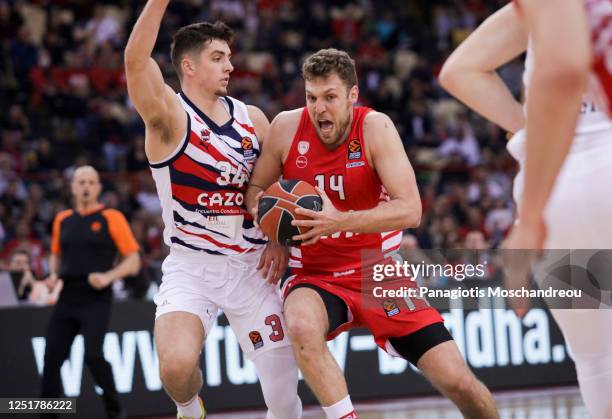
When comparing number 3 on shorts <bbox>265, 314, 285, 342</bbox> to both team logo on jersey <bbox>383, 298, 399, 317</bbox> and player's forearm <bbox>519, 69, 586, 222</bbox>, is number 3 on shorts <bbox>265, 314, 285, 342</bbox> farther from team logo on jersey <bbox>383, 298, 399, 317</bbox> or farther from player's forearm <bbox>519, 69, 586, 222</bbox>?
player's forearm <bbox>519, 69, 586, 222</bbox>

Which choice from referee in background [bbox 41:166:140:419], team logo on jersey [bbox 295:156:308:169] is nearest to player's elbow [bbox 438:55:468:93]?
team logo on jersey [bbox 295:156:308:169]

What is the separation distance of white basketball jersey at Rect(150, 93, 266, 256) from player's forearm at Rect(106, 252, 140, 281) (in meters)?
2.52

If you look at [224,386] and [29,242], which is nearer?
[224,386]

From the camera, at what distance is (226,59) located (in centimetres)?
567

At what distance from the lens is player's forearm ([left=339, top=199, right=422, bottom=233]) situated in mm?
4918

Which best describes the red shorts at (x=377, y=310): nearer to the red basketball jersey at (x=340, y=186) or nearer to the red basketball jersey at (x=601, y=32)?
the red basketball jersey at (x=340, y=186)

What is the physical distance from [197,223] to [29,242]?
7167 mm

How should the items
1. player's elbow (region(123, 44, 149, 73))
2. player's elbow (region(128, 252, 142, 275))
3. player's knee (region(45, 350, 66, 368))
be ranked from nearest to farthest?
player's elbow (region(123, 44, 149, 73)), player's knee (region(45, 350, 66, 368)), player's elbow (region(128, 252, 142, 275))

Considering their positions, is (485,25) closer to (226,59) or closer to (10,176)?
(226,59)

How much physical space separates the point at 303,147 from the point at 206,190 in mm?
624

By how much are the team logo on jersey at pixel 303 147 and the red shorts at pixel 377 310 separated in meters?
0.73

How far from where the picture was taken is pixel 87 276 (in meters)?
7.95

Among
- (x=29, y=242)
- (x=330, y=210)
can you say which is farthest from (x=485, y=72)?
(x=29, y=242)

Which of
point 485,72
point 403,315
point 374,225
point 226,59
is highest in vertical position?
point 226,59
